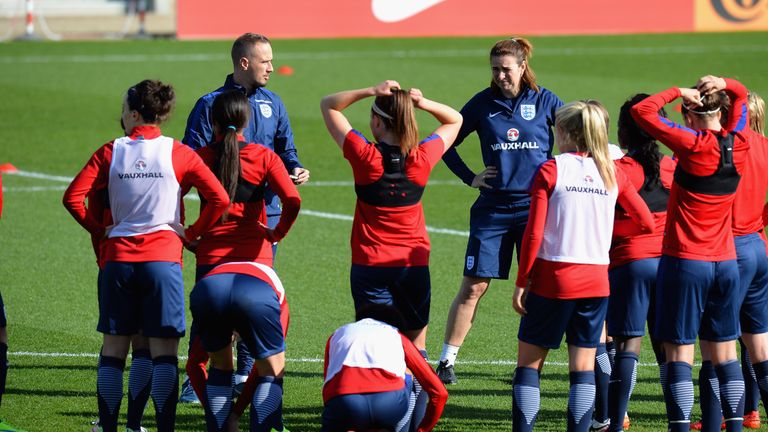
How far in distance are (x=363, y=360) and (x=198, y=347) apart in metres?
1.32

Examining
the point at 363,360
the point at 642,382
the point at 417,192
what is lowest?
the point at 642,382

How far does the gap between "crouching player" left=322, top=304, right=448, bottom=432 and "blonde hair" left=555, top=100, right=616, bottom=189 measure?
4.28 feet

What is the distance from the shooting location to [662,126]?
625 cm

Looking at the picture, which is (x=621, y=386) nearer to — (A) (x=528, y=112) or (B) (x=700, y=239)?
(B) (x=700, y=239)

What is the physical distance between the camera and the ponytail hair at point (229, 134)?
6449 millimetres

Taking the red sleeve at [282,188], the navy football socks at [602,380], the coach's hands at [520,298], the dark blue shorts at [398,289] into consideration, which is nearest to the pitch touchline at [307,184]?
the navy football socks at [602,380]

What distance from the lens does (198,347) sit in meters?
6.77

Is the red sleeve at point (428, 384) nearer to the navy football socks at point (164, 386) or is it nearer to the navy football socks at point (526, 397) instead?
the navy football socks at point (526, 397)

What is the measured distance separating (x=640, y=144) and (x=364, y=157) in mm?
1524

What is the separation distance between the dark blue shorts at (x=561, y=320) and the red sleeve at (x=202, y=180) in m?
1.64

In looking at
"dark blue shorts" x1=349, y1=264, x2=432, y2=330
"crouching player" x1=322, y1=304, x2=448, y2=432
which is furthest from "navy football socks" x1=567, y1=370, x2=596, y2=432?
"dark blue shorts" x1=349, y1=264, x2=432, y2=330

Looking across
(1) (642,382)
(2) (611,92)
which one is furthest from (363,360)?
(2) (611,92)

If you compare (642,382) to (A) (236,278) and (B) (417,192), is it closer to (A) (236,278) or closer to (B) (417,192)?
(B) (417,192)

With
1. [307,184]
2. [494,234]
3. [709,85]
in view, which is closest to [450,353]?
[494,234]
